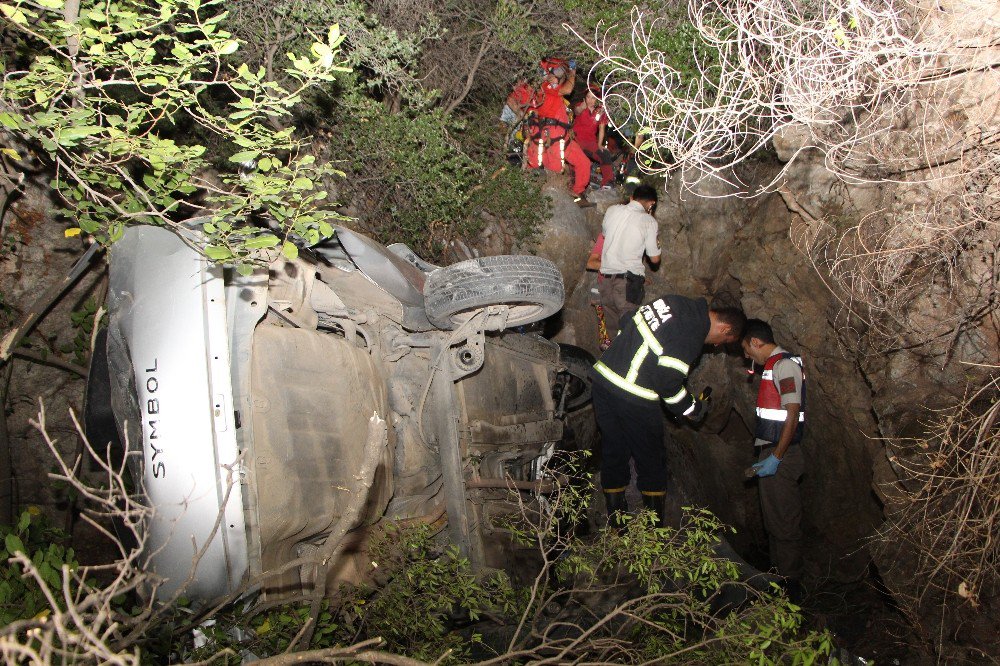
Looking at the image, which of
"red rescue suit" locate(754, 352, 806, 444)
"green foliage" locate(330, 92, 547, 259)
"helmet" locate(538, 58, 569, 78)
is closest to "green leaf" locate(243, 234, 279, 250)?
"green foliage" locate(330, 92, 547, 259)

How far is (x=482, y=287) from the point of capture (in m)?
3.75

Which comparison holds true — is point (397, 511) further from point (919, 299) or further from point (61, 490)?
point (919, 299)

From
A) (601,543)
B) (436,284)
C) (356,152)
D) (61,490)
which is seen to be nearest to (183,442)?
(436,284)

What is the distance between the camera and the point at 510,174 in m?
7.09

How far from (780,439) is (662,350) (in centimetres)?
157

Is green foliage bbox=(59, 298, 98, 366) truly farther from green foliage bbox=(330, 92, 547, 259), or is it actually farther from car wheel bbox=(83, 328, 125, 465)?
green foliage bbox=(330, 92, 547, 259)

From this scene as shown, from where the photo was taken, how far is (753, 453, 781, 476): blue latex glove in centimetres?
543

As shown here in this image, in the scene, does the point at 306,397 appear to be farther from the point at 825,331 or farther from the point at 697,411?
the point at 825,331

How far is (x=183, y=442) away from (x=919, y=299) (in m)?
4.82

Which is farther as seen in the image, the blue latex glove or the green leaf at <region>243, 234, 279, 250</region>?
the blue latex glove

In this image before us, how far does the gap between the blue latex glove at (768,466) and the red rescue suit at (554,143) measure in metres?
3.68

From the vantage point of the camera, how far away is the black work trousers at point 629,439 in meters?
4.79

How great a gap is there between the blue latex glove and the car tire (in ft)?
8.87

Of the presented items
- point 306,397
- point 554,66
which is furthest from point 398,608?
point 554,66
